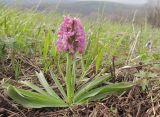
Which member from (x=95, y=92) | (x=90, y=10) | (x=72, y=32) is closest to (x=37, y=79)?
(x=95, y=92)

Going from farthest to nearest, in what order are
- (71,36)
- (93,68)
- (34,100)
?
(93,68), (34,100), (71,36)

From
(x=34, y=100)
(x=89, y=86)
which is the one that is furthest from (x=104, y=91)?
(x=34, y=100)

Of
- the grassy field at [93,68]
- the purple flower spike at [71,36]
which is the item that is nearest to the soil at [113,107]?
the grassy field at [93,68]

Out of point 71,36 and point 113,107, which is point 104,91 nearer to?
point 113,107

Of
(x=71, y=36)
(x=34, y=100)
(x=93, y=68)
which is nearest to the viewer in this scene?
(x=71, y=36)

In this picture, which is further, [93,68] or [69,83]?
[93,68]

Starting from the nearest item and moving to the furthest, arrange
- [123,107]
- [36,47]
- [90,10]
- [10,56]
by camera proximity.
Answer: [123,107]
[10,56]
[36,47]
[90,10]

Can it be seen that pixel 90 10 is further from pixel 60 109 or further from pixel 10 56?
pixel 60 109
